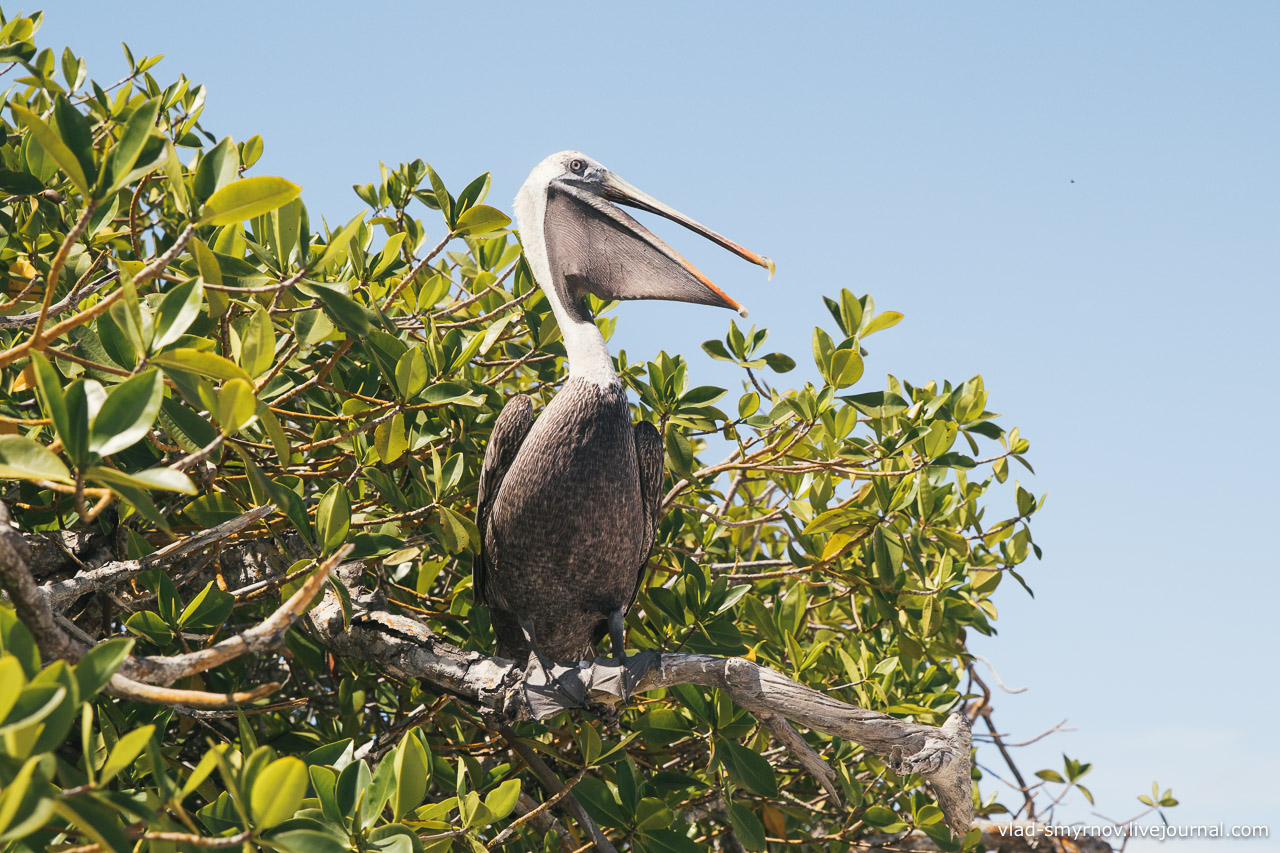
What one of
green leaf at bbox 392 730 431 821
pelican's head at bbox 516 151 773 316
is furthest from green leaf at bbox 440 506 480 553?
pelican's head at bbox 516 151 773 316

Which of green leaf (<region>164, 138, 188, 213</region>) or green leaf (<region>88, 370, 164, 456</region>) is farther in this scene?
green leaf (<region>164, 138, 188, 213</region>)

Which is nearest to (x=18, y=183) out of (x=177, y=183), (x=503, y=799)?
(x=177, y=183)

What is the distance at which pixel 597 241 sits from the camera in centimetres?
381

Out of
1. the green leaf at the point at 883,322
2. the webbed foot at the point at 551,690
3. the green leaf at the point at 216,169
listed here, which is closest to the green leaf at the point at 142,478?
the green leaf at the point at 216,169

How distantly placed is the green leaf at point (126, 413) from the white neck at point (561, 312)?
1904 mm

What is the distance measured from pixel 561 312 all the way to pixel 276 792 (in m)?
2.29

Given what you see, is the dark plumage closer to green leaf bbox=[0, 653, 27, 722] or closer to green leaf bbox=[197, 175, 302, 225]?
green leaf bbox=[197, 175, 302, 225]

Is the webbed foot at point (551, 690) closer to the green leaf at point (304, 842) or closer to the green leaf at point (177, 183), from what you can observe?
the green leaf at point (304, 842)

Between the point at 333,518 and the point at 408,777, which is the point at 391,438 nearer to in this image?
the point at 333,518

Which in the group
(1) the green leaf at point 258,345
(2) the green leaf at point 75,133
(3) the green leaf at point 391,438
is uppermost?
(2) the green leaf at point 75,133

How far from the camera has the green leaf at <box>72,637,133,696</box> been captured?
140 centimetres

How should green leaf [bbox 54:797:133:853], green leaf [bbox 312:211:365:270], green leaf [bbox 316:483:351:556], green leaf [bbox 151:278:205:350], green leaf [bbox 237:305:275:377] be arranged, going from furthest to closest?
green leaf [bbox 312:211:365:270], green leaf [bbox 316:483:351:556], green leaf [bbox 237:305:275:377], green leaf [bbox 151:278:205:350], green leaf [bbox 54:797:133:853]

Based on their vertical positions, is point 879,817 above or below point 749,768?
below

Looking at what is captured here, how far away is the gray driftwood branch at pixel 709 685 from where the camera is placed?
108 inches
